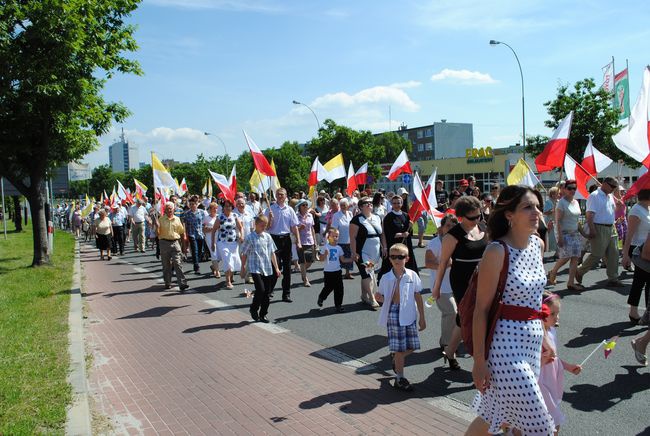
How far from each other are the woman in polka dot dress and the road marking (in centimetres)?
310

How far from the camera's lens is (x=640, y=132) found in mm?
6781

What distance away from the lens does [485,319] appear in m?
2.92

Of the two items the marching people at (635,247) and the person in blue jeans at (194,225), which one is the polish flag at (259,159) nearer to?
the person in blue jeans at (194,225)

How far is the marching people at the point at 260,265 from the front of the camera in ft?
27.9

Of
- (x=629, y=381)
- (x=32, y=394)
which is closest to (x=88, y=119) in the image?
(x=32, y=394)

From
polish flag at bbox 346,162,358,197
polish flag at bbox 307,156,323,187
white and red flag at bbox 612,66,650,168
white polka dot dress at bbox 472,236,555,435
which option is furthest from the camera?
polish flag at bbox 307,156,323,187

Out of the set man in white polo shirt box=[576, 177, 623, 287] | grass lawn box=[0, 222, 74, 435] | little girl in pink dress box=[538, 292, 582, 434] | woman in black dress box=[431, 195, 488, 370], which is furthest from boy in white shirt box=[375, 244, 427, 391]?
man in white polo shirt box=[576, 177, 623, 287]

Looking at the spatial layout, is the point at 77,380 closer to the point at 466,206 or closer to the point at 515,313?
the point at 466,206

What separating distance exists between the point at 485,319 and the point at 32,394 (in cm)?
441

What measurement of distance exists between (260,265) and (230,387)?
3.10 metres

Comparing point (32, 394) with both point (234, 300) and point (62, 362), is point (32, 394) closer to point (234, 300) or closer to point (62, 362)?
point (62, 362)

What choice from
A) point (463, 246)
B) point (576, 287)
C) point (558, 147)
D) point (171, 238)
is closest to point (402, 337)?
point (463, 246)

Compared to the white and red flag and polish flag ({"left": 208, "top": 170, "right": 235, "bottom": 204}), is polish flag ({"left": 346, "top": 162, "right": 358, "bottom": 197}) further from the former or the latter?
the white and red flag

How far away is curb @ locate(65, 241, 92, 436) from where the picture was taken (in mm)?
4469
